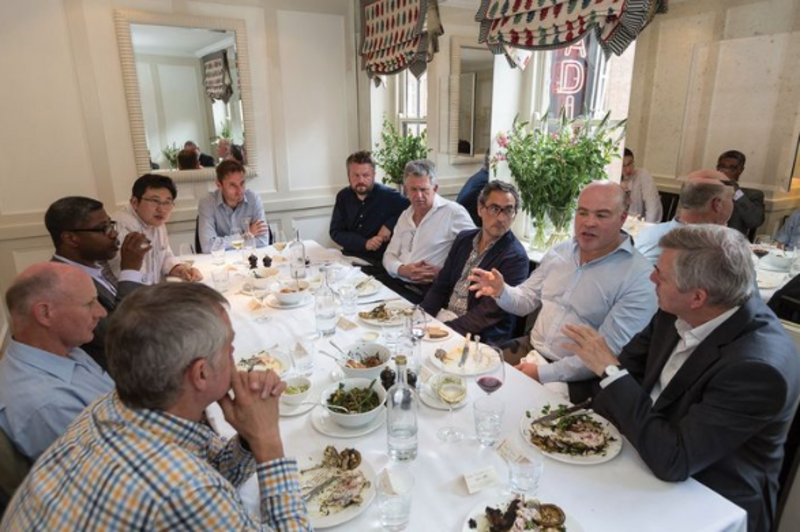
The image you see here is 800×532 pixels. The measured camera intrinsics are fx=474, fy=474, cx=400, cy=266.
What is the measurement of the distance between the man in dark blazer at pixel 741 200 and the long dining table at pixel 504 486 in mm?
3339

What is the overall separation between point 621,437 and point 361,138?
447 centimetres

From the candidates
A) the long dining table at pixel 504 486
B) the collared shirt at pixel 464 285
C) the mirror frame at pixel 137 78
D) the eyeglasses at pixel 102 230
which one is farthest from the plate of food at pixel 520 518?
the mirror frame at pixel 137 78

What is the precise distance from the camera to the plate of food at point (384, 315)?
2.12 meters

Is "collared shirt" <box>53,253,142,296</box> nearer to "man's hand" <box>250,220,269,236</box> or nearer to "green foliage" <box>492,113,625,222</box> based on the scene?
"man's hand" <box>250,220,269,236</box>

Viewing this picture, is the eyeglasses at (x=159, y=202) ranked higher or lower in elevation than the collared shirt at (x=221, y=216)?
higher

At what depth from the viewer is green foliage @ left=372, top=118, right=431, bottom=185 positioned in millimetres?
4883

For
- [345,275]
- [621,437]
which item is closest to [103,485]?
[621,437]

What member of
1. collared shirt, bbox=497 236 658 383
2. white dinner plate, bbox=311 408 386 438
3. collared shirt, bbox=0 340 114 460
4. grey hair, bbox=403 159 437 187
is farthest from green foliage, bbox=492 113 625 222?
collared shirt, bbox=0 340 114 460

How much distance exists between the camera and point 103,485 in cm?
79

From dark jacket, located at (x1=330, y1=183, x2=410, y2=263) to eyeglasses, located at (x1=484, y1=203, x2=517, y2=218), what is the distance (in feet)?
4.97

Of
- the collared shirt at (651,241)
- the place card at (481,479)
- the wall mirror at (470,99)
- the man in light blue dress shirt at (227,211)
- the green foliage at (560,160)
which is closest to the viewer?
the place card at (481,479)

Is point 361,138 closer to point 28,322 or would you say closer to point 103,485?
point 28,322

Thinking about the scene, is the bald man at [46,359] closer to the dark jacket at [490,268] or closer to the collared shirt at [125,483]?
the collared shirt at [125,483]

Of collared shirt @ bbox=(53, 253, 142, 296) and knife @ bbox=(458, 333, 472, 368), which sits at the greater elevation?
collared shirt @ bbox=(53, 253, 142, 296)
